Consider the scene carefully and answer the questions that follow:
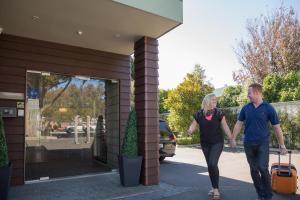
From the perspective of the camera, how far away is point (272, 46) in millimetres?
22031

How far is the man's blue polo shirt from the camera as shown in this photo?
4309 mm

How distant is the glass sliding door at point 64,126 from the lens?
6742 millimetres

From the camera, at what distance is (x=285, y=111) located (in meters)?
12.8

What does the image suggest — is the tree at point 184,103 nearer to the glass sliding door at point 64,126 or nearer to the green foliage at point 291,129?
the green foliage at point 291,129

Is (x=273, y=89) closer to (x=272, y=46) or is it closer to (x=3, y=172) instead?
(x=272, y=46)

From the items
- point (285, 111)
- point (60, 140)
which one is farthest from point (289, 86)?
point (60, 140)

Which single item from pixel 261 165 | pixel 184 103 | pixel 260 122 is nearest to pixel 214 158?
pixel 261 165

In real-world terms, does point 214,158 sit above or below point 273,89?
below

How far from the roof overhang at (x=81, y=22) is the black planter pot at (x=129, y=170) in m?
2.56

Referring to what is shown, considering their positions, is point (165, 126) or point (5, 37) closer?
point (5, 37)

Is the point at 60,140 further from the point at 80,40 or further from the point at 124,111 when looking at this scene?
the point at 80,40

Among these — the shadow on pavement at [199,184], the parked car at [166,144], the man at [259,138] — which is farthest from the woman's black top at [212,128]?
the parked car at [166,144]

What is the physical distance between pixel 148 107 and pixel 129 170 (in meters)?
1.32

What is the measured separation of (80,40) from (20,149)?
2660 millimetres
